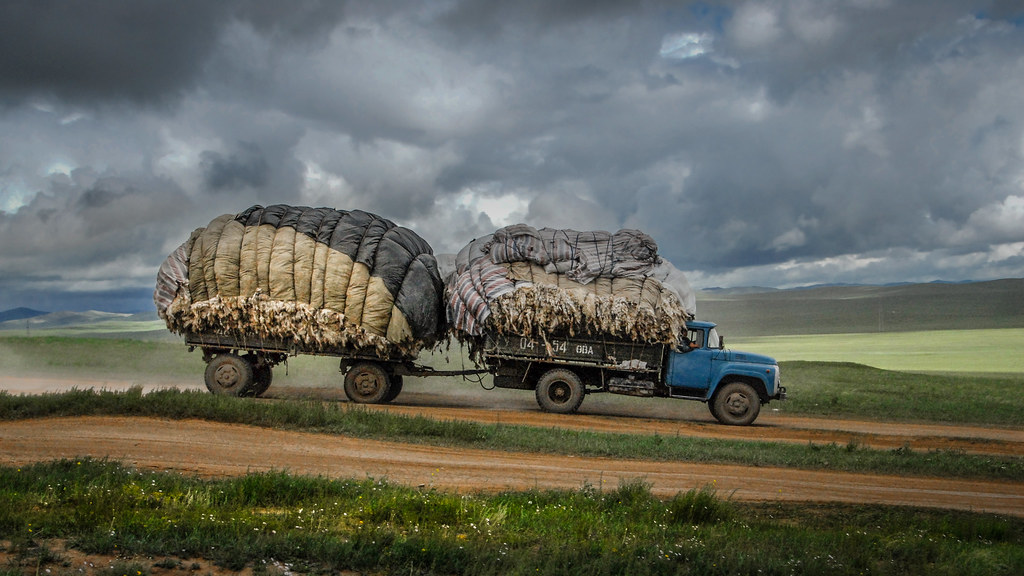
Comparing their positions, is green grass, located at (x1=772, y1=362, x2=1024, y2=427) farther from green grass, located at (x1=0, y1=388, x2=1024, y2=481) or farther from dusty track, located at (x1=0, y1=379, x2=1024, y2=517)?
dusty track, located at (x1=0, y1=379, x2=1024, y2=517)

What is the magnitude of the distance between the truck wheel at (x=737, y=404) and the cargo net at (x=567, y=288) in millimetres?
1951

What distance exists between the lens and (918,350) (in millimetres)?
53406

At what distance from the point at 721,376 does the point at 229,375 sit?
41.9ft

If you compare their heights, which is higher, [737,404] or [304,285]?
[304,285]

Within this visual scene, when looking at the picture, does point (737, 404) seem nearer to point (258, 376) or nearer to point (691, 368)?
point (691, 368)

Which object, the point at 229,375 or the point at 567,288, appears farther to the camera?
the point at 229,375

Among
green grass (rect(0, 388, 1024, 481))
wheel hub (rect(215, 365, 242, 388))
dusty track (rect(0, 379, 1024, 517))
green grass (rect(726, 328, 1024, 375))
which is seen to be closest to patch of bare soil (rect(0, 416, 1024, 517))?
dusty track (rect(0, 379, 1024, 517))

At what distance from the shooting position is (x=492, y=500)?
992 centimetres

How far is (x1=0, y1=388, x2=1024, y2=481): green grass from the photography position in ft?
47.7

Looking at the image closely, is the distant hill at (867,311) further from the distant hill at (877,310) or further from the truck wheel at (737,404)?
the truck wheel at (737,404)

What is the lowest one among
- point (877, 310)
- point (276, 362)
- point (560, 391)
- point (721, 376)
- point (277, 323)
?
point (560, 391)

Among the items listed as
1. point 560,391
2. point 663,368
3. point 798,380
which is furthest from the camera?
point 798,380

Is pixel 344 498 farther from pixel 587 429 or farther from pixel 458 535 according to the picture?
pixel 587 429

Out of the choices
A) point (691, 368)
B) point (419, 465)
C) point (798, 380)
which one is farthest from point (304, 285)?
point (798, 380)
